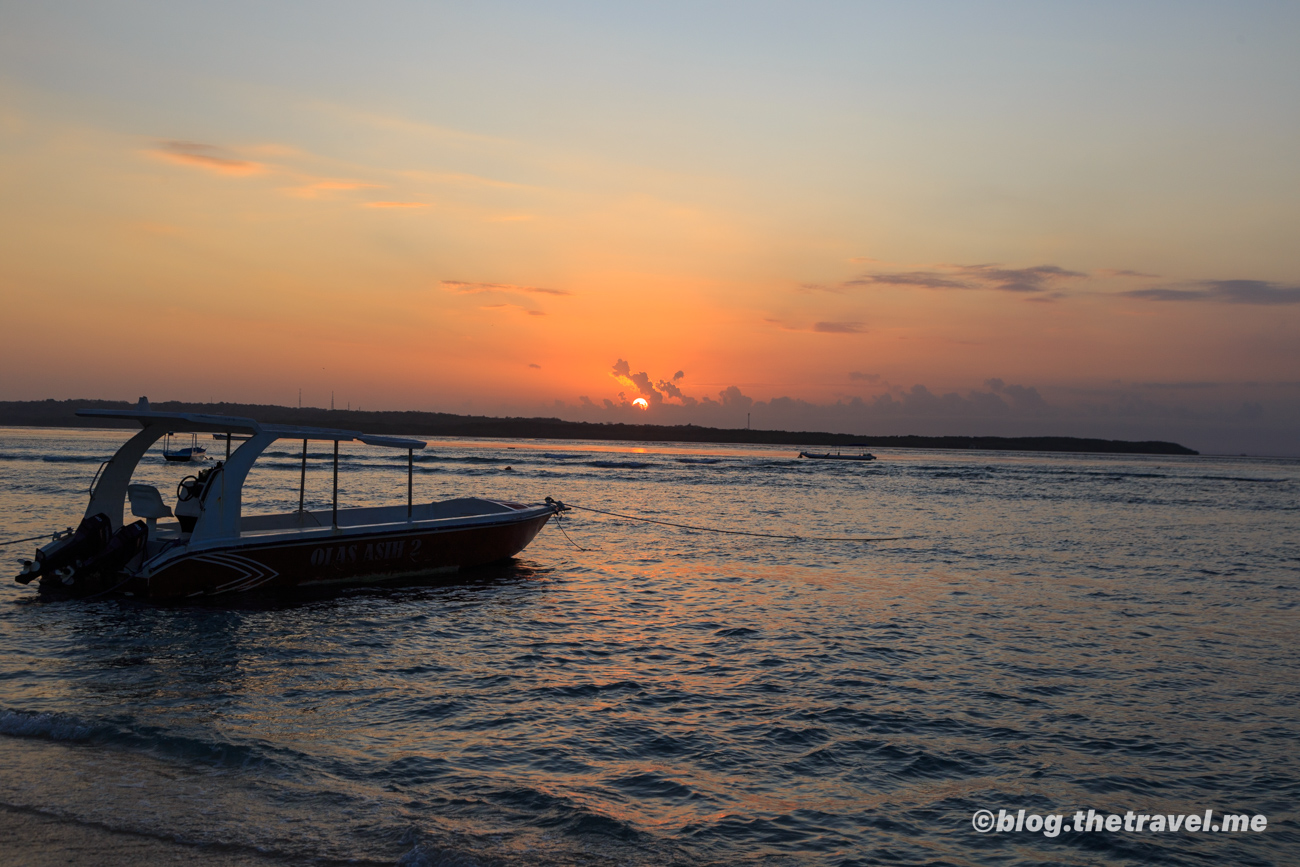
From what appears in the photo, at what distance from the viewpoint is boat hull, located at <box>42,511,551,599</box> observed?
13227 mm

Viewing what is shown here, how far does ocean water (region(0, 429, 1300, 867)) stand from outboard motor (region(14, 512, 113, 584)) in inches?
23.5

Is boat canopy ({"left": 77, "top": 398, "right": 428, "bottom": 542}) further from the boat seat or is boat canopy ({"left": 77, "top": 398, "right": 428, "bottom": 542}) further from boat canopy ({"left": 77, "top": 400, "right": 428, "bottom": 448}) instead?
the boat seat

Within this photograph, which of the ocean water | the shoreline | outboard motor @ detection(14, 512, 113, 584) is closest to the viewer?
the shoreline

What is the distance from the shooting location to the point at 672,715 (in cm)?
852

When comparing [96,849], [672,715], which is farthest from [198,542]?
[672,715]

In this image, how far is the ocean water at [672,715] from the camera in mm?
6000

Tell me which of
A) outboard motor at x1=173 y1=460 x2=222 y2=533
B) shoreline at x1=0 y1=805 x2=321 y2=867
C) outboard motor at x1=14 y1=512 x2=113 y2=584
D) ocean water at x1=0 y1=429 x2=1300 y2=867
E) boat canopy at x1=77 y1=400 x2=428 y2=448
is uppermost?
boat canopy at x1=77 y1=400 x2=428 y2=448

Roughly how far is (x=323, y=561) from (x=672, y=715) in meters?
8.78

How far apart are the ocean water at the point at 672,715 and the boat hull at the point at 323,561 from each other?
401mm

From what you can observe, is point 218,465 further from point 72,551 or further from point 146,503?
point 72,551

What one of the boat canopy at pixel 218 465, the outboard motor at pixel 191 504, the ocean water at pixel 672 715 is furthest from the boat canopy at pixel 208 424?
the ocean water at pixel 672 715

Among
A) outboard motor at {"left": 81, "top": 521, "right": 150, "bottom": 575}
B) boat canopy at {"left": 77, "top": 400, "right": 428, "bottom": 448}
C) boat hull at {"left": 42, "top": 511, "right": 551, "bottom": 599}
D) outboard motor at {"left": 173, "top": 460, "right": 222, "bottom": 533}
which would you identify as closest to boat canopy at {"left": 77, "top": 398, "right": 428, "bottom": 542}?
boat canopy at {"left": 77, "top": 400, "right": 428, "bottom": 448}

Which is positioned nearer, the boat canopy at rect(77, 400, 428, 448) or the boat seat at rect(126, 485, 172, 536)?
the boat canopy at rect(77, 400, 428, 448)

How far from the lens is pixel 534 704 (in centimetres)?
877
